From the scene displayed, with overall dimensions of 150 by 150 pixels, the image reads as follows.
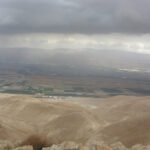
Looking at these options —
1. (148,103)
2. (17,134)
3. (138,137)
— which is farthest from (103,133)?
(148,103)

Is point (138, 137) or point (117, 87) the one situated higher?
point (138, 137)

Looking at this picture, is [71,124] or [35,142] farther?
[71,124]

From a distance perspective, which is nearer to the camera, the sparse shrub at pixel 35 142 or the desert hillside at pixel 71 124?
the sparse shrub at pixel 35 142

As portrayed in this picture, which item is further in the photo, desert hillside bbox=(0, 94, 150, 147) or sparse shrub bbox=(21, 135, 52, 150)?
desert hillside bbox=(0, 94, 150, 147)

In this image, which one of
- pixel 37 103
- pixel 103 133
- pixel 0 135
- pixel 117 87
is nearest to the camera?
pixel 0 135

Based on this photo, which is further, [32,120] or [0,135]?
[32,120]

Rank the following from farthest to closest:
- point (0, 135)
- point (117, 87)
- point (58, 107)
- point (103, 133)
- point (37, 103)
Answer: point (117, 87), point (37, 103), point (58, 107), point (103, 133), point (0, 135)

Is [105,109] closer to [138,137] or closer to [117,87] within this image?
[138,137]

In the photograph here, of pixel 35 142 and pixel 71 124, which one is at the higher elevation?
pixel 35 142
